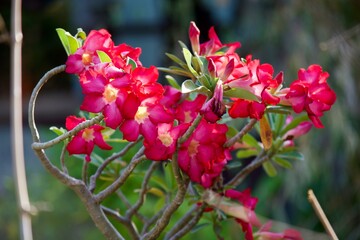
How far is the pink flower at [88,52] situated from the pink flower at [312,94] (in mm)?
212

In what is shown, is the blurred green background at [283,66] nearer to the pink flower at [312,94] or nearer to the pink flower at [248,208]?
the pink flower at [248,208]

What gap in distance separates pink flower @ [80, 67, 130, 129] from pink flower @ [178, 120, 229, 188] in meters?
0.10

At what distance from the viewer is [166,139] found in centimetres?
79

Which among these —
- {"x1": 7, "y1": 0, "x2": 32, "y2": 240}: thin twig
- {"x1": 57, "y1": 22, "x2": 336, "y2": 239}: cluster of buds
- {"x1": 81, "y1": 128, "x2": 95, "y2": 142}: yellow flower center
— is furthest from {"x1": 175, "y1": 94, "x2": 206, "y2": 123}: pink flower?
{"x1": 7, "y1": 0, "x2": 32, "y2": 240}: thin twig

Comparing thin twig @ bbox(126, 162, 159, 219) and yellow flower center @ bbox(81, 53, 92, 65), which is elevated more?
yellow flower center @ bbox(81, 53, 92, 65)

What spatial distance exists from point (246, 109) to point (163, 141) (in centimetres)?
10

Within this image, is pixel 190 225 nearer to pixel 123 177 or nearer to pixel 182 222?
pixel 182 222

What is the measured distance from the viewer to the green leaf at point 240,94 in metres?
0.77

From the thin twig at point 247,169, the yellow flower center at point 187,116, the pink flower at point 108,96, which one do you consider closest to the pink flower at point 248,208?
the thin twig at point 247,169

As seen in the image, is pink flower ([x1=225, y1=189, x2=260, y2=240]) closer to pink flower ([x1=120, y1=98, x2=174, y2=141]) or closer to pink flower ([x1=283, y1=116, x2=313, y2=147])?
pink flower ([x1=283, y1=116, x2=313, y2=147])

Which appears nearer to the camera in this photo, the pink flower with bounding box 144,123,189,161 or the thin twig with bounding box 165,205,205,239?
the pink flower with bounding box 144,123,189,161

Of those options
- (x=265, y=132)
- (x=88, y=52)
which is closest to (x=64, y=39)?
(x=88, y=52)

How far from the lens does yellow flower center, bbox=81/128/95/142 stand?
84cm

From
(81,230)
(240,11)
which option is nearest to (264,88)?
(81,230)
